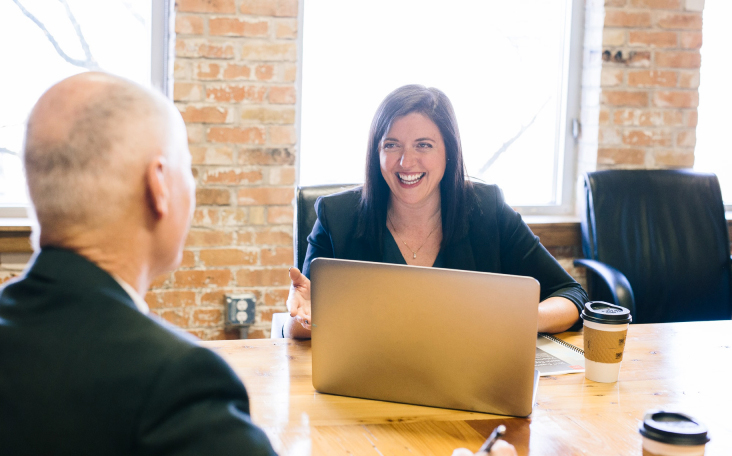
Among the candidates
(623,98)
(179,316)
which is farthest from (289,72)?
(623,98)

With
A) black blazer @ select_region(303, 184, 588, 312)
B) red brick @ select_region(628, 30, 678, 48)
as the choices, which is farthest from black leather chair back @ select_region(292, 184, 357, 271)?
red brick @ select_region(628, 30, 678, 48)

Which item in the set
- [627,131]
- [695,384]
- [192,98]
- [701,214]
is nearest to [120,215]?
[695,384]

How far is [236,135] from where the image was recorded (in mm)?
2691

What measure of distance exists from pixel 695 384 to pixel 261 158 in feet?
5.81

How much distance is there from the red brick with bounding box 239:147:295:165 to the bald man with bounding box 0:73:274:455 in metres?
1.85

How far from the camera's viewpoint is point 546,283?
1948 millimetres

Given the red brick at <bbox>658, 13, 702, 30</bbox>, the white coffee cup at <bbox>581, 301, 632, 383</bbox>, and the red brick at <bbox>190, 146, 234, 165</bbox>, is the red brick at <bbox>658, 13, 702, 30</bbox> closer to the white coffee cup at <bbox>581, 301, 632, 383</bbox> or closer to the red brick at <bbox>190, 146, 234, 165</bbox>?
the red brick at <bbox>190, 146, 234, 165</bbox>

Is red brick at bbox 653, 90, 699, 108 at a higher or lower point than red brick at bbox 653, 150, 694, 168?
higher

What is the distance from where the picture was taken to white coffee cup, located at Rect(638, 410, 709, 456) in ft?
3.20

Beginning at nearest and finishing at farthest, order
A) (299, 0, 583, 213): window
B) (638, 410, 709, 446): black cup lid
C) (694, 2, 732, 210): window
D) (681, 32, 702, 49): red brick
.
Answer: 1. (638, 410, 709, 446): black cup lid
2. (299, 0, 583, 213): window
3. (681, 32, 702, 49): red brick
4. (694, 2, 732, 210): window

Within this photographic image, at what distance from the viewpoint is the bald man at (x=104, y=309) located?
0.69m

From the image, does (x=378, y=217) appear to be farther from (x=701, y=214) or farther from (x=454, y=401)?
(x=701, y=214)

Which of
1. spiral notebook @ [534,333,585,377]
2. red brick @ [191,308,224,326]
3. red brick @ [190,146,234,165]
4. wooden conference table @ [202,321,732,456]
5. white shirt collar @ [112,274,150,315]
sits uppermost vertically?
red brick @ [190,146,234,165]

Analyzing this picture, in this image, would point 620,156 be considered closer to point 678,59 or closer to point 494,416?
point 678,59
